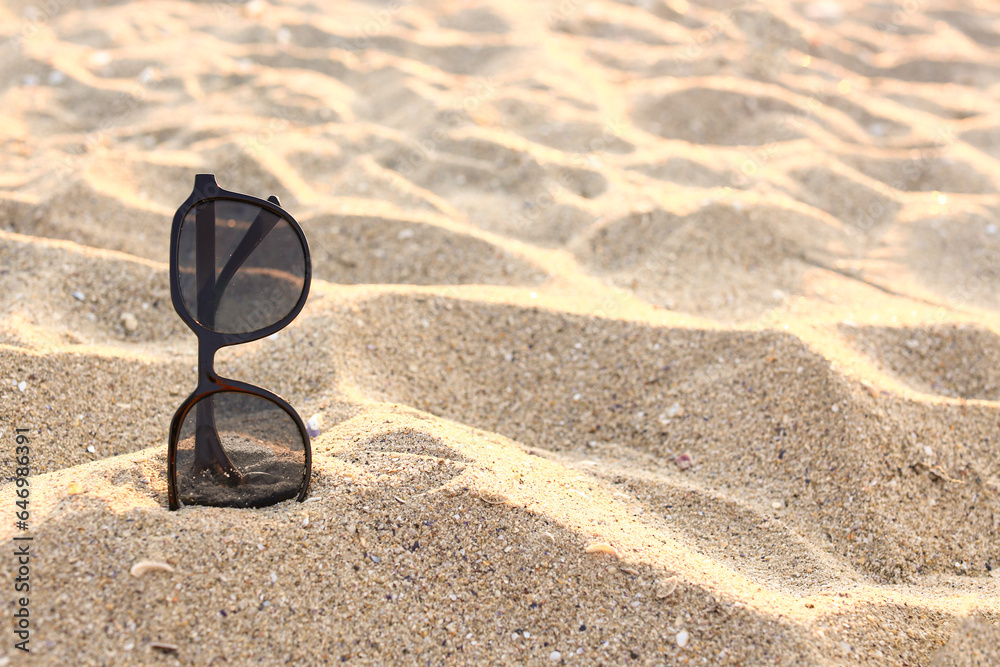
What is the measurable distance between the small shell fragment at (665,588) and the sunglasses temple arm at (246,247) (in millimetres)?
884

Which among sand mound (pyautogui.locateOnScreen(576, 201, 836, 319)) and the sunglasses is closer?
the sunglasses

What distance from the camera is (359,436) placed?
4.56 feet

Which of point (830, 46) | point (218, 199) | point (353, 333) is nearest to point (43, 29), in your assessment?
point (353, 333)

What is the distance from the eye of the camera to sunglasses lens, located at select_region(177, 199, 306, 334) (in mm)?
1119

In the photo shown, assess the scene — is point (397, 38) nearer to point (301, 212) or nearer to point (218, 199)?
point (301, 212)

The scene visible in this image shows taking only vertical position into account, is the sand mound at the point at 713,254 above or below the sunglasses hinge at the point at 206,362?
below

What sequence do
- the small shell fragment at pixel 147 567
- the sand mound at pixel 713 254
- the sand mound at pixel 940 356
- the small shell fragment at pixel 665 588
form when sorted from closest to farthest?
the small shell fragment at pixel 147 567 → the small shell fragment at pixel 665 588 → the sand mound at pixel 940 356 → the sand mound at pixel 713 254


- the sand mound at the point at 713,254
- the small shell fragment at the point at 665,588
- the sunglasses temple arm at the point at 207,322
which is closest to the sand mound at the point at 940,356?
the sand mound at the point at 713,254

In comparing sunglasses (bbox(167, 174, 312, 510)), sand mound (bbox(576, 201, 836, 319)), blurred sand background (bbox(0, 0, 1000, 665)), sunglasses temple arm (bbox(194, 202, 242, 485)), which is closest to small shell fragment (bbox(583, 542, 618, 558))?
blurred sand background (bbox(0, 0, 1000, 665))

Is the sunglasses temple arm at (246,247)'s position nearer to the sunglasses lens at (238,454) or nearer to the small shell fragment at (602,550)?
the sunglasses lens at (238,454)

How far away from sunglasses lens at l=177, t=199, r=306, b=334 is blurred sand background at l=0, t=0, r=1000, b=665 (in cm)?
32

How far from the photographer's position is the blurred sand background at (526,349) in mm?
1094

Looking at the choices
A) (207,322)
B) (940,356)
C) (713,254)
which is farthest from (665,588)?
(713,254)

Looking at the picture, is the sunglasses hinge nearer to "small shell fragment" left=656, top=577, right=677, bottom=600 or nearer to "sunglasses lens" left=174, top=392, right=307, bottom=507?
"sunglasses lens" left=174, top=392, right=307, bottom=507
